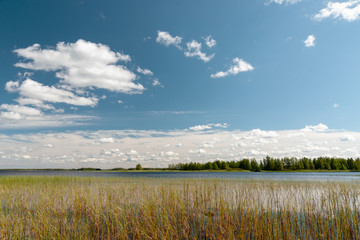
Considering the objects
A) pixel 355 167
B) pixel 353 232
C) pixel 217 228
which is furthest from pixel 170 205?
pixel 355 167

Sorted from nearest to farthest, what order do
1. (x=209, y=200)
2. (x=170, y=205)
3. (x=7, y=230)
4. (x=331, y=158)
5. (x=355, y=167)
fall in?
1. (x=7, y=230)
2. (x=170, y=205)
3. (x=209, y=200)
4. (x=355, y=167)
5. (x=331, y=158)

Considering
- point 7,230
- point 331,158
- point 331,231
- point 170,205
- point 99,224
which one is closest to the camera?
point 331,231

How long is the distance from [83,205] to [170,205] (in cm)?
382

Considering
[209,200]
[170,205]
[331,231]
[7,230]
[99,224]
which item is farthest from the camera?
[209,200]

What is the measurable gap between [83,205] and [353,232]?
9.48m

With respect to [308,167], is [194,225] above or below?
above

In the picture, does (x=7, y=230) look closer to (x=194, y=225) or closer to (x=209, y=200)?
(x=194, y=225)

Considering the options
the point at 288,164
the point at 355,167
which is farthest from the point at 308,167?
the point at 355,167

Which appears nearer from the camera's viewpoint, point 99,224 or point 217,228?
point 217,228

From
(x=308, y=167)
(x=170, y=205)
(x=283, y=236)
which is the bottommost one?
(x=308, y=167)

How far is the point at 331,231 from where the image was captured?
6.20 metres

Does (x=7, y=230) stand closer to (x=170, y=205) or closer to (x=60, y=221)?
(x=60, y=221)

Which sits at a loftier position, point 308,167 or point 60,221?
point 60,221

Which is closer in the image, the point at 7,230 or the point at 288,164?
the point at 7,230
